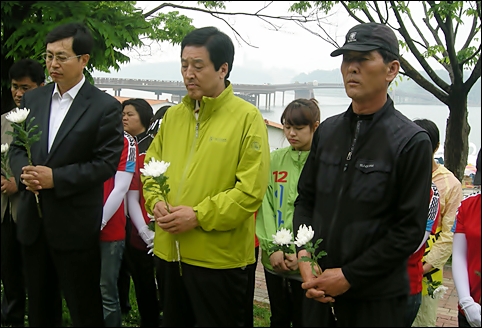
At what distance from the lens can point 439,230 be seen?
3.36 m

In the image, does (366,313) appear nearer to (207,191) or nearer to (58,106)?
(207,191)

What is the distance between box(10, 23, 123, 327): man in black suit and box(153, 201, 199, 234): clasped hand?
292 mm

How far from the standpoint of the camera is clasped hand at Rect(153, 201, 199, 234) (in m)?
2.20

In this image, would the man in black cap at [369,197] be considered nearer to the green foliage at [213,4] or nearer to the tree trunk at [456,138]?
the green foliage at [213,4]

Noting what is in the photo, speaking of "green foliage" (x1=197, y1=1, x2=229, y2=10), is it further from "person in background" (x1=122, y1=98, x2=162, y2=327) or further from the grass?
the grass

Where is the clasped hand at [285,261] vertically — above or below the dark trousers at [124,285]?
above

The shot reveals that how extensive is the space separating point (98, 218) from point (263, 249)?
109 centimetres

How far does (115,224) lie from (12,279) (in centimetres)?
76

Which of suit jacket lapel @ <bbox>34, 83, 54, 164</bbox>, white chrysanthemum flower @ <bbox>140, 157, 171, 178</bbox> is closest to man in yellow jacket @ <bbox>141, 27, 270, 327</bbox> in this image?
white chrysanthemum flower @ <bbox>140, 157, 171, 178</bbox>

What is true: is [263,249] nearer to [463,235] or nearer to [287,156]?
[287,156]

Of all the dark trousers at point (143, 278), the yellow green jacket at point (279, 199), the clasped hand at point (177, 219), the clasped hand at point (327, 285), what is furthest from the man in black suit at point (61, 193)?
the yellow green jacket at point (279, 199)

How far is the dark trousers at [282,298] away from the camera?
2945 millimetres

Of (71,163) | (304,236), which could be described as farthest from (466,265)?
(71,163)

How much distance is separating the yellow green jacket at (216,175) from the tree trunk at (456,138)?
2.02 metres
